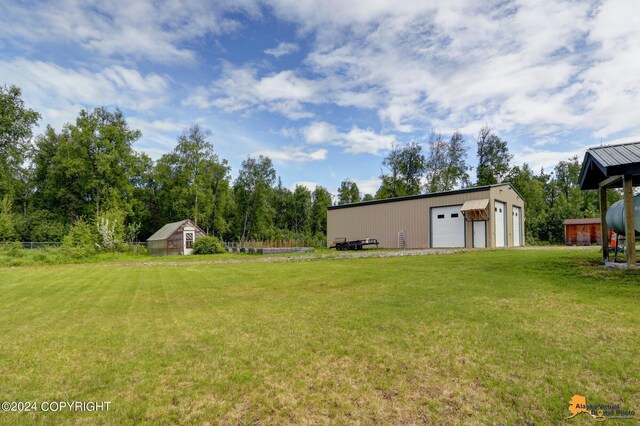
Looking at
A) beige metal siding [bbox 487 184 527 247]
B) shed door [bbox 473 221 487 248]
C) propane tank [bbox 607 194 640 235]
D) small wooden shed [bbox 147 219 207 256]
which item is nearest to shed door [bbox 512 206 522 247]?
beige metal siding [bbox 487 184 527 247]

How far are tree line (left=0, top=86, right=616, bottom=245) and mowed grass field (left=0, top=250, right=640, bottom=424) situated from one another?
112 feet

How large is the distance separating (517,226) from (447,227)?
24.9 ft

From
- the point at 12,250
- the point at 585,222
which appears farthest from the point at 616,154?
the point at 12,250

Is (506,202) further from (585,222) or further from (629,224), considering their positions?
(629,224)

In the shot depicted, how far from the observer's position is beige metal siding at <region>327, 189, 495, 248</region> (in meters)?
25.5

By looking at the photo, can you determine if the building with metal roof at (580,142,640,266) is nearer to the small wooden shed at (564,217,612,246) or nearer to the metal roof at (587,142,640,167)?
the metal roof at (587,142,640,167)

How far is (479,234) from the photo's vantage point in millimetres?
23875

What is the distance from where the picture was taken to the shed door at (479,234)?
77.6 feet

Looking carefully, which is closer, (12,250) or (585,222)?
(12,250)

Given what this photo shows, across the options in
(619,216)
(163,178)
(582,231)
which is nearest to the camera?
(619,216)

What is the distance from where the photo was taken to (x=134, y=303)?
7.47m

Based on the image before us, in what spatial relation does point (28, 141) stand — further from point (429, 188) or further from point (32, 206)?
point (429, 188)

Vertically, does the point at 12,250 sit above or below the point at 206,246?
above

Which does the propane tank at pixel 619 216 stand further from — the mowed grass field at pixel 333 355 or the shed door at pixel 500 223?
the shed door at pixel 500 223
